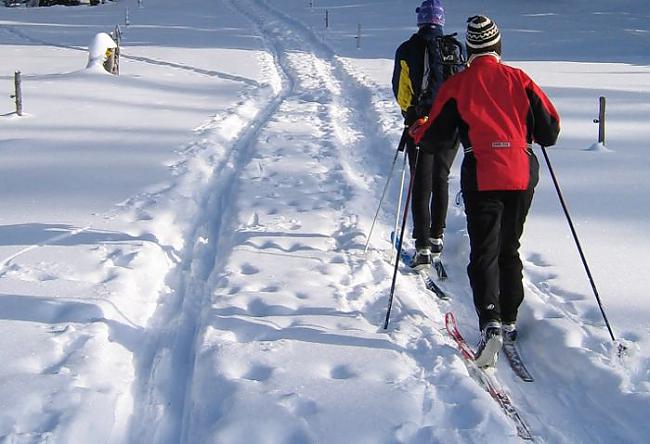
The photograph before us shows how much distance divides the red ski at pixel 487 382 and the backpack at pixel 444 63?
64.7 inches

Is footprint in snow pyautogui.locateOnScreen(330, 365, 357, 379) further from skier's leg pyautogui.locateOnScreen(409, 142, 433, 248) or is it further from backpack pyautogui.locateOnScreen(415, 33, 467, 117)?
backpack pyautogui.locateOnScreen(415, 33, 467, 117)

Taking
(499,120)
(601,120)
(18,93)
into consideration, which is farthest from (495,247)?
(18,93)

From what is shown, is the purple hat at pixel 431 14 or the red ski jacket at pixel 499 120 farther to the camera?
the purple hat at pixel 431 14

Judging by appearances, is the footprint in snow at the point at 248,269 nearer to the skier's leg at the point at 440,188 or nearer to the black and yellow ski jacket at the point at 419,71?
the skier's leg at the point at 440,188

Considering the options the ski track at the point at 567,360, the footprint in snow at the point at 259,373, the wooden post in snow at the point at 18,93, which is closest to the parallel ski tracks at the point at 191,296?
the footprint in snow at the point at 259,373

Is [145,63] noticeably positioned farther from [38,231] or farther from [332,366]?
[332,366]

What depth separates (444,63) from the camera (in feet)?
17.6

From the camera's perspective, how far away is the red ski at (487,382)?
3846 mm

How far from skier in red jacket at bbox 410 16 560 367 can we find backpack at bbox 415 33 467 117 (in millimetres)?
1006

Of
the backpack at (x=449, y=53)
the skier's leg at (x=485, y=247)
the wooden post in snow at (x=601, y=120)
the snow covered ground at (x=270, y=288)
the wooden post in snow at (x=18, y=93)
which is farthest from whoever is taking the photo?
the wooden post in snow at (x=18, y=93)

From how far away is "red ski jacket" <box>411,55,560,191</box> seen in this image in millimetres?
4160

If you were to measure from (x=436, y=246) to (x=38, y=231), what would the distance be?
11.9 feet

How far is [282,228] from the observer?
690 cm

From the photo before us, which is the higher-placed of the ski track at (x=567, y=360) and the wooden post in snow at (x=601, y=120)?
the wooden post in snow at (x=601, y=120)
